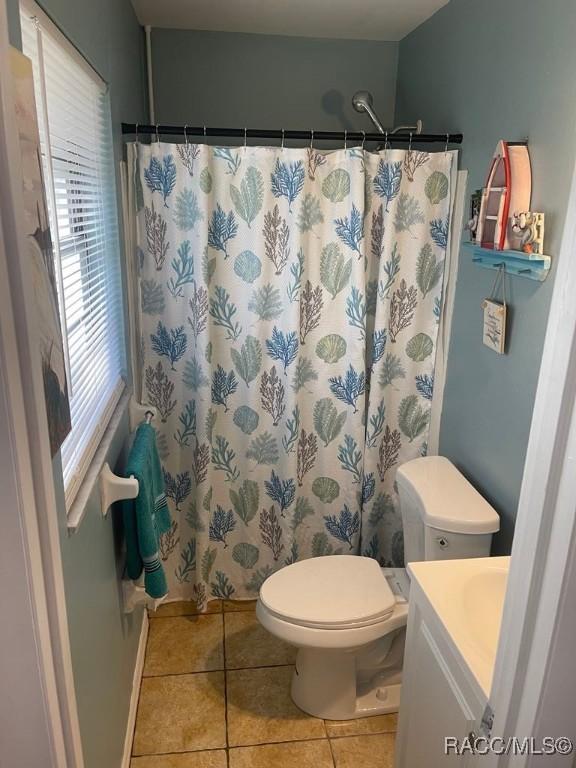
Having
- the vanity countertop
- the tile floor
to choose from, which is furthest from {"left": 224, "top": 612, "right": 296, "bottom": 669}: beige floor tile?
the vanity countertop

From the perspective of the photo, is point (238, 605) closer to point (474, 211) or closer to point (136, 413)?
point (136, 413)

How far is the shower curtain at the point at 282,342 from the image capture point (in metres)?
2.22

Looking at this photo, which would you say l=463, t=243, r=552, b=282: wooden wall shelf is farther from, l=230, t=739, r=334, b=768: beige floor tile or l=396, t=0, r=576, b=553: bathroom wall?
l=230, t=739, r=334, b=768: beige floor tile

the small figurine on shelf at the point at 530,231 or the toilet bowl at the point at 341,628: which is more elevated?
the small figurine on shelf at the point at 530,231

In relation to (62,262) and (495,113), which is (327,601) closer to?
(62,262)

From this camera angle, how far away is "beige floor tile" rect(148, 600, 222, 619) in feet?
8.48

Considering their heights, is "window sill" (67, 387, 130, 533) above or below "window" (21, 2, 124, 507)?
below

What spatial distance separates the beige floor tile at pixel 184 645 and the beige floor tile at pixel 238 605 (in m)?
0.06

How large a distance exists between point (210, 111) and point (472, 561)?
224cm

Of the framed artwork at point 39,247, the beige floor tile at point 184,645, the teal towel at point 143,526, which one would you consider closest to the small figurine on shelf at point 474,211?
the teal towel at point 143,526

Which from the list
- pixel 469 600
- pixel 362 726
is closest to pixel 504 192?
pixel 469 600

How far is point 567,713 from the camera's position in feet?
2.73

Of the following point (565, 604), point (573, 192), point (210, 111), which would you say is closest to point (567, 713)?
point (565, 604)

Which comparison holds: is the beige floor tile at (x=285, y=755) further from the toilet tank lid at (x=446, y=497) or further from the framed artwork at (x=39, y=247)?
the framed artwork at (x=39, y=247)
